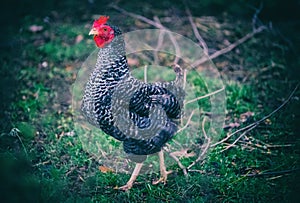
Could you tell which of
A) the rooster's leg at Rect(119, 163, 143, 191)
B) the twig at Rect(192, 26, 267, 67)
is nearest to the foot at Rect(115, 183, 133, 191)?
the rooster's leg at Rect(119, 163, 143, 191)

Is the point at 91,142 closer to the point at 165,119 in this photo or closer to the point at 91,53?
the point at 165,119

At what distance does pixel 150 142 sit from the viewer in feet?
12.4

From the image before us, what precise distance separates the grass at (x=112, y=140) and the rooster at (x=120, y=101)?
64 cm

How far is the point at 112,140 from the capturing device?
466 cm

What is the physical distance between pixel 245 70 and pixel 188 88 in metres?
1.18

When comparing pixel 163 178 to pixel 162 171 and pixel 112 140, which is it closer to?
pixel 162 171

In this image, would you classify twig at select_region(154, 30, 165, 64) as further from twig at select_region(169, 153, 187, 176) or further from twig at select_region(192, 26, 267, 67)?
twig at select_region(169, 153, 187, 176)

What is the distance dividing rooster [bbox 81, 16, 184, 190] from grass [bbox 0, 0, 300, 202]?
0.64 metres

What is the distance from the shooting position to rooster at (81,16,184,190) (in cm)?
354

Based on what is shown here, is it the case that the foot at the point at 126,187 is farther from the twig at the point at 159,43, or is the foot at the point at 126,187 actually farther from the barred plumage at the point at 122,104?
the twig at the point at 159,43

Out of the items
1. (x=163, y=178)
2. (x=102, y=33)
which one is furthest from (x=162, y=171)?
(x=102, y=33)

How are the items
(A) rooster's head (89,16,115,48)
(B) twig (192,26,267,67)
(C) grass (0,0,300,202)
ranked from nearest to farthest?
(A) rooster's head (89,16,115,48)
(C) grass (0,0,300,202)
(B) twig (192,26,267,67)

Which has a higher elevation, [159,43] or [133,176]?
[159,43]

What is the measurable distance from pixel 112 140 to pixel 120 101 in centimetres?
120
